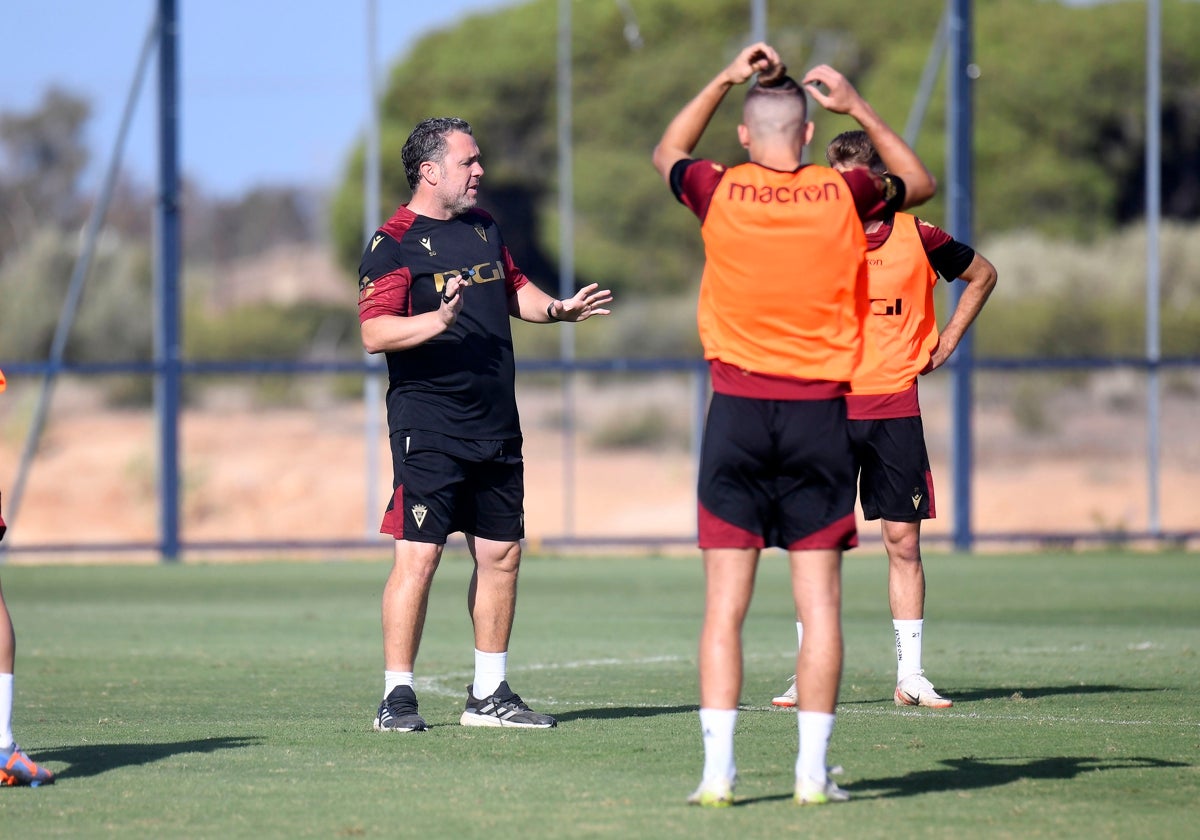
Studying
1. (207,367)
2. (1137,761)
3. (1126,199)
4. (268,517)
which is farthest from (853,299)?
(1126,199)

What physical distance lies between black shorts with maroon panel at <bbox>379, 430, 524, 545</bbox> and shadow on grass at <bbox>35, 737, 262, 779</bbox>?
3.36 ft

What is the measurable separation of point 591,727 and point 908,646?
1.56 meters

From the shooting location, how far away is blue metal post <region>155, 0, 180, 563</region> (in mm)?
19203

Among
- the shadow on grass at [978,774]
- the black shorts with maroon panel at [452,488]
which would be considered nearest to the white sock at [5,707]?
the black shorts with maroon panel at [452,488]

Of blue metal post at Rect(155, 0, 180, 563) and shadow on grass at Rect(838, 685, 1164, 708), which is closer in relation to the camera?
shadow on grass at Rect(838, 685, 1164, 708)

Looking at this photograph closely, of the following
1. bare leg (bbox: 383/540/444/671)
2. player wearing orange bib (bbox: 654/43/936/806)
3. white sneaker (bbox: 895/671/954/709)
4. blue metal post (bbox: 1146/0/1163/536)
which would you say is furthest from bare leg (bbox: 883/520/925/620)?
blue metal post (bbox: 1146/0/1163/536)

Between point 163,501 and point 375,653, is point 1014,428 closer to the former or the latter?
point 163,501

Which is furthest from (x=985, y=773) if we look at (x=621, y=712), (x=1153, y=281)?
(x=1153, y=281)

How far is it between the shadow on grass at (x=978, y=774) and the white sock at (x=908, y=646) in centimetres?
151

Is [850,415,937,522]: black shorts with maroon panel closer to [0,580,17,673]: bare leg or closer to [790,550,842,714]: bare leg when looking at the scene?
[790,550,842,714]: bare leg

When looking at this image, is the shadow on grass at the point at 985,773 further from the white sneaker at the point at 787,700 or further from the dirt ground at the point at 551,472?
the dirt ground at the point at 551,472

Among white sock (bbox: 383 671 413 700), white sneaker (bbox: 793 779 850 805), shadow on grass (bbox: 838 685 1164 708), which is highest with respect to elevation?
white sock (bbox: 383 671 413 700)

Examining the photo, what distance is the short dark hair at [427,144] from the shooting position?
751 centimetres

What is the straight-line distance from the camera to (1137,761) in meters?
6.46
